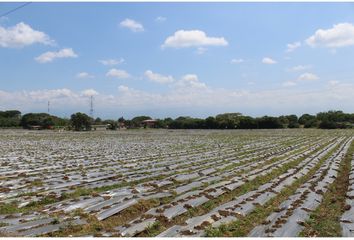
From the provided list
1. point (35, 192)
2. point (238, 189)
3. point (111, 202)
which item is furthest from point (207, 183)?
point (35, 192)

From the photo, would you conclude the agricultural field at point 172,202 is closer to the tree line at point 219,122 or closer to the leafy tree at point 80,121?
the leafy tree at point 80,121

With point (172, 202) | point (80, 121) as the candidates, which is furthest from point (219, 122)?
point (172, 202)

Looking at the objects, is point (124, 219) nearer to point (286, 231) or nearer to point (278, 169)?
point (286, 231)

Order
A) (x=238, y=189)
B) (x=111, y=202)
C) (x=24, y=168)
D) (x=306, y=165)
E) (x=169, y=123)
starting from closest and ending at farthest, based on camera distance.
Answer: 1. (x=111, y=202)
2. (x=238, y=189)
3. (x=24, y=168)
4. (x=306, y=165)
5. (x=169, y=123)

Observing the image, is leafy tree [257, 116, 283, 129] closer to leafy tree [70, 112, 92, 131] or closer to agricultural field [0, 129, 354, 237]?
leafy tree [70, 112, 92, 131]

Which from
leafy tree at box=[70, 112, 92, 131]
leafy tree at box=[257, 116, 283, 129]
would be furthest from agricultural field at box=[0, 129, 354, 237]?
leafy tree at box=[257, 116, 283, 129]

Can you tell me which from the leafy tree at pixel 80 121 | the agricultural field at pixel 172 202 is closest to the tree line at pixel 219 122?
the leafy tree at pixel 80 121

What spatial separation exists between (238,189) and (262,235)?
4102mm

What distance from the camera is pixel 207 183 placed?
999cm

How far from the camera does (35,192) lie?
8555 mm

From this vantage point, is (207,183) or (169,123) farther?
(169,123)

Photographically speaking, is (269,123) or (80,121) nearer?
(80,121)

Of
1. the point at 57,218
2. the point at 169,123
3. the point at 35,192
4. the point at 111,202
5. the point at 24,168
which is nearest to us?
the point at 57,218

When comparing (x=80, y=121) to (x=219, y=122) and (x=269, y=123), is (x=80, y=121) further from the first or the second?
(x=269, y=123)
